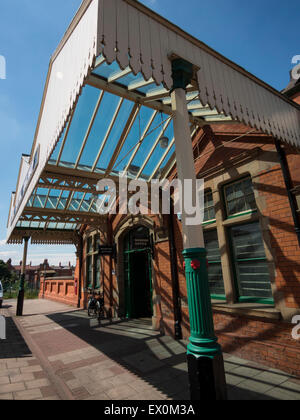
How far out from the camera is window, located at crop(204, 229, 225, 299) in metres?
5.91

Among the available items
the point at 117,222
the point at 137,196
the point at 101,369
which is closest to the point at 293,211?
the point at 101,369

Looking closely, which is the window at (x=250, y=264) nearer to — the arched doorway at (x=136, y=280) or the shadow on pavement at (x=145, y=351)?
the shadow on pavement at (x=145, y=351)

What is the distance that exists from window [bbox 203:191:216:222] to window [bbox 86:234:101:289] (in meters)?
8.18

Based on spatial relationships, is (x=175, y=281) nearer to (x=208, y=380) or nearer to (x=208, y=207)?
(x=208, y=207)

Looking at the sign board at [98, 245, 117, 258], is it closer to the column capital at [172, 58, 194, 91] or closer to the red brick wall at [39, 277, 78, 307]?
the red brick wall at [39, 277, 78, 307]

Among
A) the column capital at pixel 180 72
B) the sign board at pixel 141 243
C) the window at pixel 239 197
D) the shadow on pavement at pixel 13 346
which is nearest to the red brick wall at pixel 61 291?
the shadow on pavement at pixel 13 346

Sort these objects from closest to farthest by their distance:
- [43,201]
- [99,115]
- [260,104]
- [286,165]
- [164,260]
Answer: [260,104]
[286,165]
[99,115]
[164,260]
[43,201]

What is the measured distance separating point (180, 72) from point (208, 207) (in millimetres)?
4054

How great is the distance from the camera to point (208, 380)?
2219mm

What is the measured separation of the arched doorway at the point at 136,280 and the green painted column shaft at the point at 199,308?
22.7 ft

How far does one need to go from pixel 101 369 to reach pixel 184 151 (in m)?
4.66

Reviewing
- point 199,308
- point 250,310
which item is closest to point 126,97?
point 199,308

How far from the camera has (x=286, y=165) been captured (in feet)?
15.2

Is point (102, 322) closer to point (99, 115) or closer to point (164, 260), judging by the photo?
point (164, 260)
